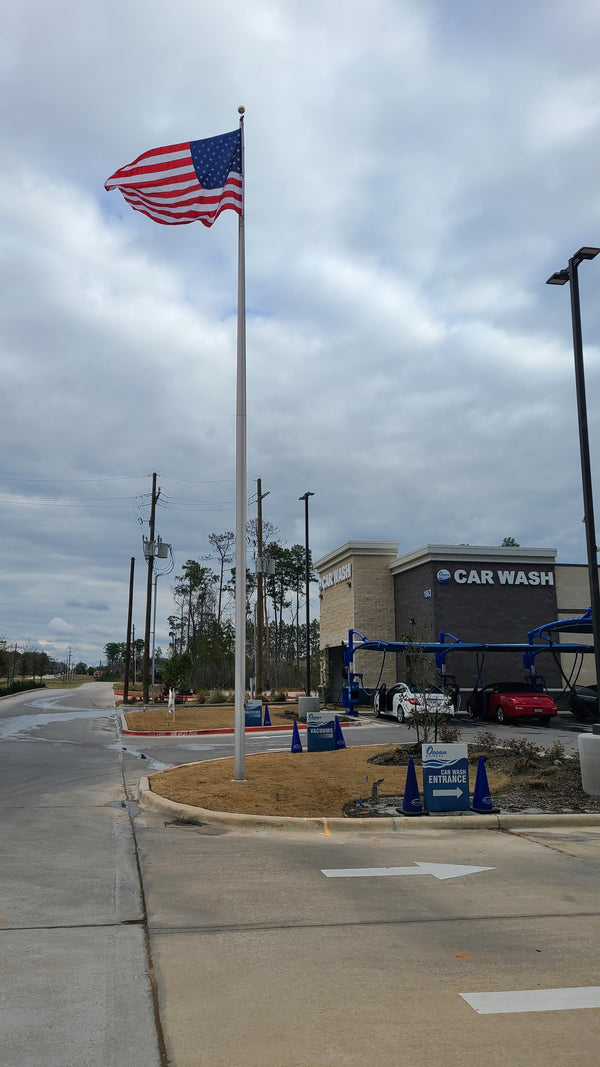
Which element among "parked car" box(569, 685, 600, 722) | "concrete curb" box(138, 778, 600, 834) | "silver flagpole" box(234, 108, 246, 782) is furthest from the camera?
"parked car" box(569, 685, 600, 722)

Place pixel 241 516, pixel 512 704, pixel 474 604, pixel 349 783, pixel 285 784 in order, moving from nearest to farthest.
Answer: pixel 285 784
pixel 349 783
pixel 241 516
pixel 512 704
pixel 474 604

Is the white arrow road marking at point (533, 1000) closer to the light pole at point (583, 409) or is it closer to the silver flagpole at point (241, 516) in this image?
the silver flagpole at point (241, 516)

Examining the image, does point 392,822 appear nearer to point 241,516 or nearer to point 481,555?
point 241,516

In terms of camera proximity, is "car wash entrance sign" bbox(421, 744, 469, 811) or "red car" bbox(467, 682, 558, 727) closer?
"car wash entrance sign" bbox(421, 744, 469, 811)

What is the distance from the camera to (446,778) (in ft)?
33.4

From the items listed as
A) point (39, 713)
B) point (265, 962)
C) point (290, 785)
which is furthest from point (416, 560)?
point (265, 962)

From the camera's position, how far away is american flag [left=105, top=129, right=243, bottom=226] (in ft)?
43.0

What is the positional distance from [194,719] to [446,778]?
21.0 metres

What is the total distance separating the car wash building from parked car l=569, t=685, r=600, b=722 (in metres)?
4.39

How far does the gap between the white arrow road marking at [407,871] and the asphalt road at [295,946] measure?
0.13 feet

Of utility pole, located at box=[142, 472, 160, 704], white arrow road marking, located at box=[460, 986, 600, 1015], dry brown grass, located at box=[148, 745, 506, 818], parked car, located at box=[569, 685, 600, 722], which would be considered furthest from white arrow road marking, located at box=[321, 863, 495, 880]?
utility pole, located at box=[142, 472, 160, 704]

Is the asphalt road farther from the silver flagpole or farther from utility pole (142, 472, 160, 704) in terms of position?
utility pole (142, 472, 160, 704)

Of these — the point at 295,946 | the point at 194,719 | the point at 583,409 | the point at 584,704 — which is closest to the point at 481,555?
the point at 584,704

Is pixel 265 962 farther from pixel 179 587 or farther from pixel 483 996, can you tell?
pixel 179 587
